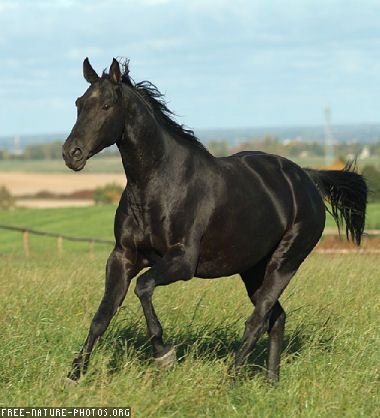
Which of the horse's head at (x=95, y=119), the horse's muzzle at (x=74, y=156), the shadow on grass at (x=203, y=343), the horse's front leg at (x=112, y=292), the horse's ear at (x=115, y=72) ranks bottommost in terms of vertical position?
the shadow on grass at (x=203, y=343)

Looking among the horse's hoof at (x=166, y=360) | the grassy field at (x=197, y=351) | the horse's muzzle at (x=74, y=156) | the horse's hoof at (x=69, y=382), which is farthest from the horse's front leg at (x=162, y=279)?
the horse's muzzle at (x=74, y=156)

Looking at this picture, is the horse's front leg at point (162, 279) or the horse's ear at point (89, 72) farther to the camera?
the horse's ear at point (89, 72)

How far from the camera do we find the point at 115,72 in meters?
→ 6.09

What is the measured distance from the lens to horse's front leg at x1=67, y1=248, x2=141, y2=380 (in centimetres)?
613

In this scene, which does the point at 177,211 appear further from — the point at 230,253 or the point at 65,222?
the point at 65,222

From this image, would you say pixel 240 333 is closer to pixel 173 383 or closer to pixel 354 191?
pixel 354 191

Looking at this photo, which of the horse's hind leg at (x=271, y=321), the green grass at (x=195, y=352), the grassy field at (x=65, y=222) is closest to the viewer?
the green grass at (x=195, y=352)

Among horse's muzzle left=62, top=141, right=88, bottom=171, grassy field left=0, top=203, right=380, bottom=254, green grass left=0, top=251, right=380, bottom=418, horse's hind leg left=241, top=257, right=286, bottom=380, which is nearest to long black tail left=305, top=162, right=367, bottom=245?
green grass left=0, top=251, right=380, bottom=418

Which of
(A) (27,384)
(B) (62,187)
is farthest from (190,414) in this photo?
(B) (62,187)

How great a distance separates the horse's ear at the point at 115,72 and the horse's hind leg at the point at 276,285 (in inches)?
81.2

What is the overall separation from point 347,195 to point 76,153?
3589 millimetres

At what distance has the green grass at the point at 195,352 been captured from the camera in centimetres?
545

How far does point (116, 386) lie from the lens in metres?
5.48

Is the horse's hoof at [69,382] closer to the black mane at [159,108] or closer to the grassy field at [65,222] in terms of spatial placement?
the black mane at [159,108]
